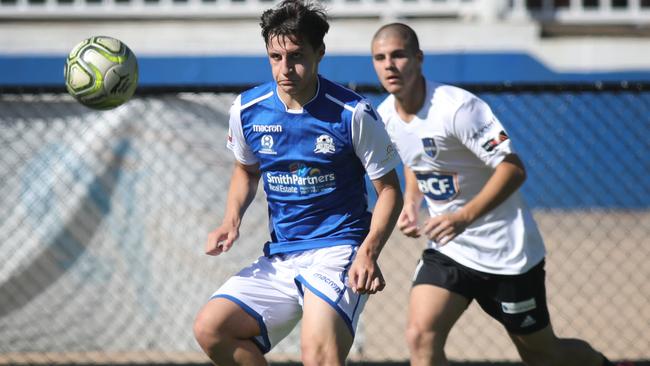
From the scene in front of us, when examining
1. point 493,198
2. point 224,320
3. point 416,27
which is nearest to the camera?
point 224,320

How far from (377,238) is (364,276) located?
211 millimetres

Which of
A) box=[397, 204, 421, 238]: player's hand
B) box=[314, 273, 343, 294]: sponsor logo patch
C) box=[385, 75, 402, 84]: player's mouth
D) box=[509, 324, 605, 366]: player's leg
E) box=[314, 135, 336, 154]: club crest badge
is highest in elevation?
box=[385, 75, 402, 84]: player's mouth

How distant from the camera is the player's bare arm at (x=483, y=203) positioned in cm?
444

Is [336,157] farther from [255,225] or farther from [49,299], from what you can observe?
[49,299]

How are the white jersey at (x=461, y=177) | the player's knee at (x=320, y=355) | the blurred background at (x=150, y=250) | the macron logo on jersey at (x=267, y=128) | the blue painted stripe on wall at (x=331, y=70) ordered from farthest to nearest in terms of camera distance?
the blue painted stripe on wall at (x=331, y=70) → the blurred background at (x=150, y=250) → the white jersey at (x=461, y=177) → the macron logo on jersey at (x=267, y=128) → the player's knee at (x=320, y=355)

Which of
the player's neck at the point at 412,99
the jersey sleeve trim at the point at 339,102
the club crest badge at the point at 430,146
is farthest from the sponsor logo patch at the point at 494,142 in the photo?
the jersey sleeve trim at the point at 339,102

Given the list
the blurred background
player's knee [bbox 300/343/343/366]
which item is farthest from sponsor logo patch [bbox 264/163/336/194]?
the blurred background

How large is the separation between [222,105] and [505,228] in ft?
8.34

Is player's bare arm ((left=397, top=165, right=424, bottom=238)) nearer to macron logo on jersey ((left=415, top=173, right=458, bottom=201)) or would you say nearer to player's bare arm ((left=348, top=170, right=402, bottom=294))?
macron logo on jersey ((left=415, top=173, right=458, bottom=201))

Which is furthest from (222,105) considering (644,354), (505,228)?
(644,354)

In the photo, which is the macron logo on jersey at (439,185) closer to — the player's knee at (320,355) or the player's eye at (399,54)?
the player's eye at (399,54)

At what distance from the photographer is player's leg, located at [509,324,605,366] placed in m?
5.01

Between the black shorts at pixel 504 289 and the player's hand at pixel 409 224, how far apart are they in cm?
31

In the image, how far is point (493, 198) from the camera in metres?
4.66
